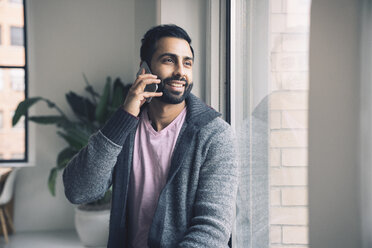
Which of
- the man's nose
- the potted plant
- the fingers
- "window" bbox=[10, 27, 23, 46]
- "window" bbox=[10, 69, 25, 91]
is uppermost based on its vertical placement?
"window" bbox=[10, 27, 23, 46]

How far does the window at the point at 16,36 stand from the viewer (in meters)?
4.04

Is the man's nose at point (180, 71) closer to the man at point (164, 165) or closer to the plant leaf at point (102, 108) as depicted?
the man at point (164, 165)

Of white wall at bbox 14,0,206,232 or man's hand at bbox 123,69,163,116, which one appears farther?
white wall at bbox 14,0,206,232

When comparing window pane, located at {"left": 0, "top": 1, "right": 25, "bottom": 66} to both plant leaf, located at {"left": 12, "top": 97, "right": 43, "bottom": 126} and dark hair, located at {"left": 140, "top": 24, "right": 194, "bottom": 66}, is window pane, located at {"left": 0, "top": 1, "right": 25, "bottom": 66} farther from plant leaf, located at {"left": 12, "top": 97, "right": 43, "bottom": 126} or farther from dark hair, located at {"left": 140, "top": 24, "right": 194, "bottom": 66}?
dark hair, located at {"left": 140, "top": 24, "right": 194, "bottom": 66}

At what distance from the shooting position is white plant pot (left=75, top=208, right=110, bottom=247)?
3238 millimetres

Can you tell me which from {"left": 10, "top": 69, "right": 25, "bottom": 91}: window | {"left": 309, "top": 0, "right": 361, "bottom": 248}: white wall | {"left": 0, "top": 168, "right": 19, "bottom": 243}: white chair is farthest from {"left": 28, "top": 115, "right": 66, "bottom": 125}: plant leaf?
{"left": 309, "top": 0, "right": 361, "bottom": 248}: white wall

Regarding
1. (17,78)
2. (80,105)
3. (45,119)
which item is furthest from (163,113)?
(17,78)

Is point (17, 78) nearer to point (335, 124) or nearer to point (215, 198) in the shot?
point (215, 198)

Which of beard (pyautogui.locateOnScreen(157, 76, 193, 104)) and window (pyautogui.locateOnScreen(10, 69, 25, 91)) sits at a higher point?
window (pyautogui.locateOnScreen(10, 69, 25, 91))

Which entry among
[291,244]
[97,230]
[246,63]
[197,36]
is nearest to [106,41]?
[97,230]

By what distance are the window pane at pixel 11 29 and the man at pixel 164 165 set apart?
3.67 meters

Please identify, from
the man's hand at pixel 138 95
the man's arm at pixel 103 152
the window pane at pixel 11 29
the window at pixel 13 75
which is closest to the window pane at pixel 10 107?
the window at pixel 13 75

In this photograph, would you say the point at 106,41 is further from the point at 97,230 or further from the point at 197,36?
the point at 197,36

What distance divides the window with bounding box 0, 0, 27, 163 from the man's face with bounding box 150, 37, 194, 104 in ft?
11.7
